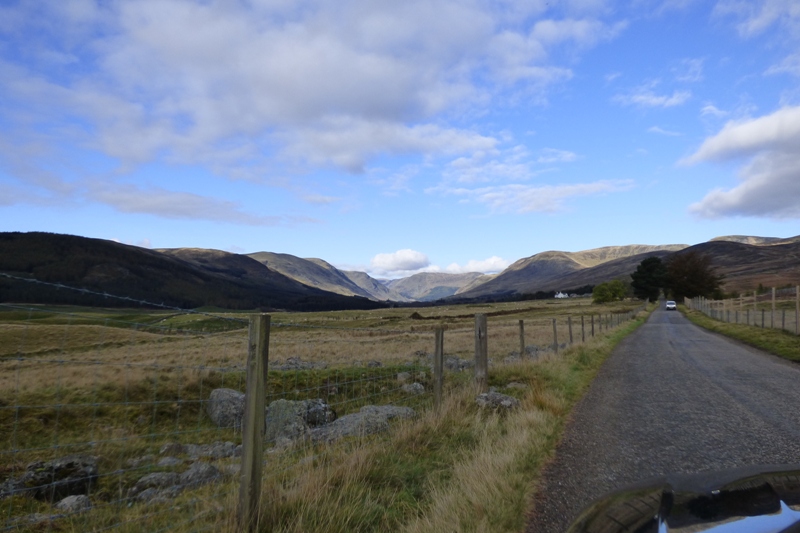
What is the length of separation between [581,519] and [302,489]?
2.86m

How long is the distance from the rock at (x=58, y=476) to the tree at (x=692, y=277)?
334ft

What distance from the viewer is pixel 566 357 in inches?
594

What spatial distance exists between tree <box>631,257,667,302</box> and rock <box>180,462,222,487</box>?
109 meters

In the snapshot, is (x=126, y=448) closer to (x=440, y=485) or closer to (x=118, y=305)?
(x=440, y=485)

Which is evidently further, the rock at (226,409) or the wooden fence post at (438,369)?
the rock at (226,409)

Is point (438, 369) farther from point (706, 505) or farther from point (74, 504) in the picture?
point (706, 505)

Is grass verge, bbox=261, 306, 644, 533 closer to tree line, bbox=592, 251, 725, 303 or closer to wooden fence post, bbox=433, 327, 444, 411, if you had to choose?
wooden fence post, bbox=433, 327, 444, 411

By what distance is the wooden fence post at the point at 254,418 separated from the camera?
165 inches

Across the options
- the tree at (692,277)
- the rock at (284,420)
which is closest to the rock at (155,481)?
the rock at (284,420)

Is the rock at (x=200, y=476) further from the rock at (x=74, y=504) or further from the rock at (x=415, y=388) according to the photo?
the rock at (x=415, y=388)

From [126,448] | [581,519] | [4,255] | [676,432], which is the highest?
[4,255]

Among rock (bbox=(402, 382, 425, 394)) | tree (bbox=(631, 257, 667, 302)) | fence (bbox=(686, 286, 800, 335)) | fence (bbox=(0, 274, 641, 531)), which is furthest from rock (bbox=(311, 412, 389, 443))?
tree (bbox=(631, 257, 667, 302))

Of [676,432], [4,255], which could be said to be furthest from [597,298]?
[4,255]

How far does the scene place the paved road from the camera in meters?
5.35
